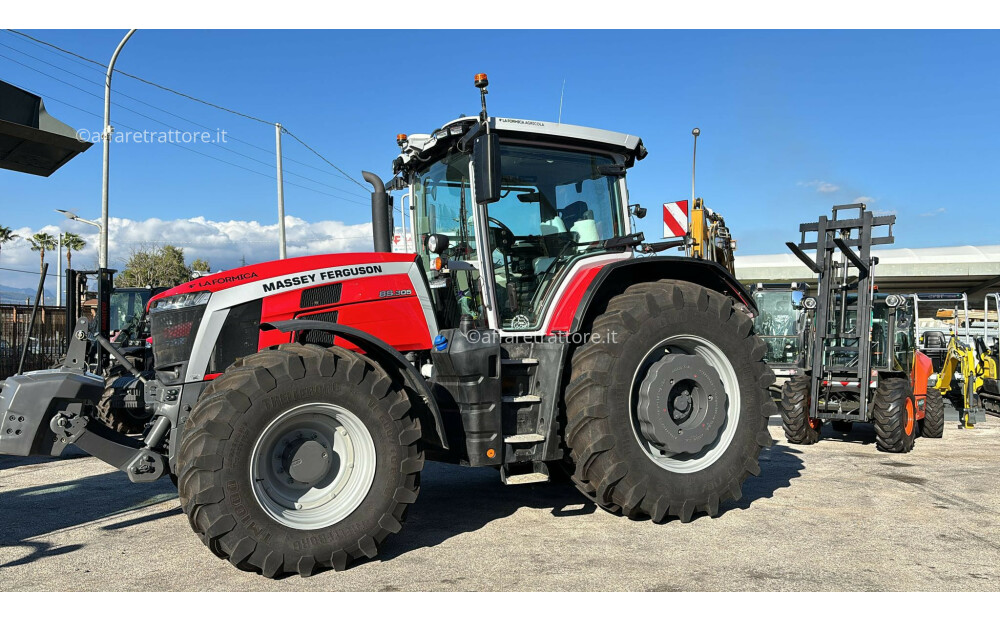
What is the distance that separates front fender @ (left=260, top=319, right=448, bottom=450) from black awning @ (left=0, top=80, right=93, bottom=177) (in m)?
1.56

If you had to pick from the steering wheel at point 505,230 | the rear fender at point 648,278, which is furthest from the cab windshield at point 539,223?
the rear fender at point 648,278

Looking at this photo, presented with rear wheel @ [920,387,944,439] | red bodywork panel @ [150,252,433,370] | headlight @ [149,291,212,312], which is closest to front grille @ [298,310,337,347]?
red bodywork panel @ [150,252,433,370]

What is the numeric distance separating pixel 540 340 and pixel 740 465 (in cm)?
171

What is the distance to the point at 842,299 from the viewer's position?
9898 mm

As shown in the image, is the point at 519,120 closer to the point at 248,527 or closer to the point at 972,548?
the point at 248,527

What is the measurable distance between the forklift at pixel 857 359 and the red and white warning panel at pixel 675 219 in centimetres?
231

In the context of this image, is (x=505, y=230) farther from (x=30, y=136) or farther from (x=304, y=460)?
(x=30, y=136)

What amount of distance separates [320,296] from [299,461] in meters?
1.01

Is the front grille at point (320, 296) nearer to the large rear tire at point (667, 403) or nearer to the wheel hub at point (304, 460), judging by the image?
the wheel hub at point (304, 460)

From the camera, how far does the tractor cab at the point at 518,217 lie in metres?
5.07

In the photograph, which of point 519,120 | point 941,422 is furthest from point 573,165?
point 941,422

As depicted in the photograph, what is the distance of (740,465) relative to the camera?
5336 millimetres

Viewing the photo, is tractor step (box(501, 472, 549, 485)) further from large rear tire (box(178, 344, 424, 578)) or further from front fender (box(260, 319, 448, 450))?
large rear tire (box(178, 344, 424, 578))

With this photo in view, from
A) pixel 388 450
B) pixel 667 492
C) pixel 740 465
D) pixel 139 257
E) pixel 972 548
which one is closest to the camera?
pixel 388 450
